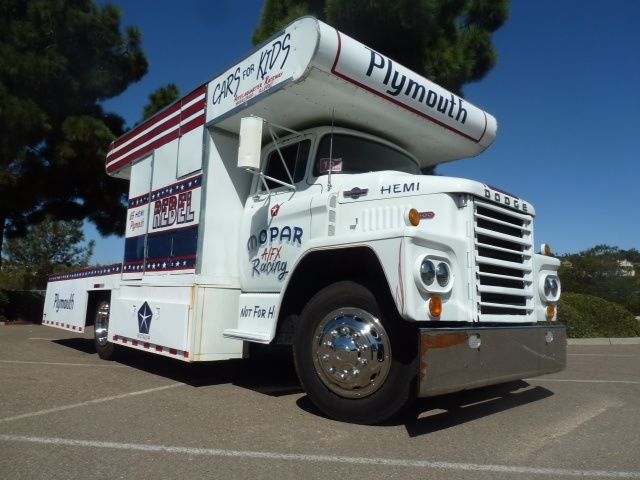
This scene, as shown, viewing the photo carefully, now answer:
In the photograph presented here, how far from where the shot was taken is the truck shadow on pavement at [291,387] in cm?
432

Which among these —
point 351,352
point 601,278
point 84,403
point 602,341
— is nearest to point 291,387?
point 351,352

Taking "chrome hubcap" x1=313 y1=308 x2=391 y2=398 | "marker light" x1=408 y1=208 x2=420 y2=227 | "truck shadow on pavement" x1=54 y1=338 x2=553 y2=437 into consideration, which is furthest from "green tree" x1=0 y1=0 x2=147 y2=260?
"marker light" x1=408 y1=208 x2=420 y2=227

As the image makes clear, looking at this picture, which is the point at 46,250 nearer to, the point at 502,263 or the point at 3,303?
the point at 3,303

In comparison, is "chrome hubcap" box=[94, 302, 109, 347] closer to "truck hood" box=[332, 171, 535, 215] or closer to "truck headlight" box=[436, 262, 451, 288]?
"truck hood" box=[332, 171, 535, 215]

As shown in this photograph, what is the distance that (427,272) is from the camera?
375cm

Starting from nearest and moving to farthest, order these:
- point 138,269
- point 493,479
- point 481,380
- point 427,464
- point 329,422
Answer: point 493,479
point 427,464
point 481,380
point 329,422
point 138,269

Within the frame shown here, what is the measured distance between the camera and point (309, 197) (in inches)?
199

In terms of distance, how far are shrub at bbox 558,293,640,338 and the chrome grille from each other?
23.7 feet

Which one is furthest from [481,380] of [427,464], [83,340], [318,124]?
[83,340]

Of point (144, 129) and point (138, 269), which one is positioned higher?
point (144, 129)

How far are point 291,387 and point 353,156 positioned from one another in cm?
242

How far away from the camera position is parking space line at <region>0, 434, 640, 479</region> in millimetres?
3035

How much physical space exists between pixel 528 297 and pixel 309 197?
6.89 ft

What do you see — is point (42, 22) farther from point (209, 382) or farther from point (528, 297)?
point (528, 297)
